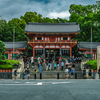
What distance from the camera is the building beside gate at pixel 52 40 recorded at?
41.2m

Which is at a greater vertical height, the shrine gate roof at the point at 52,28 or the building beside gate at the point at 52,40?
the shrine gate roof at the point at 52,28

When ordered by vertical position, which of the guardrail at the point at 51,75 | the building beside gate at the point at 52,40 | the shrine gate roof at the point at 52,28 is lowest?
the guardrail at the point at 51,75

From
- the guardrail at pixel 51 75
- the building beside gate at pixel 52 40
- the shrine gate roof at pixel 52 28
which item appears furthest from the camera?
the shrine gate roof at pixel 52 28

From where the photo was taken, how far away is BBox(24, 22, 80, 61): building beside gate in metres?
41.2

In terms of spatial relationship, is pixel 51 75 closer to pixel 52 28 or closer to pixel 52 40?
pixel 52 40

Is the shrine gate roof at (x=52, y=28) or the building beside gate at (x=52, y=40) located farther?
the shrine gate roof at (x=52, y=28)

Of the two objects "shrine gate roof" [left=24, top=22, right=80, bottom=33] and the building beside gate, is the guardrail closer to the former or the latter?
the building beside gate

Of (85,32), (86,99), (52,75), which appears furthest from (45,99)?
(85,32)

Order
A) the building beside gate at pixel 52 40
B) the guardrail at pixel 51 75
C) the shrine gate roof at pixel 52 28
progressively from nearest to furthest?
the guardrail at pixel 51 75 → the building beside gate at pixel 52 40 → the shrine gate roof at pixel 52 28

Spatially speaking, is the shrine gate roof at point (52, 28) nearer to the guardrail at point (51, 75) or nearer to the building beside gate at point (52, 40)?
the building beside gate at point (52, 40)

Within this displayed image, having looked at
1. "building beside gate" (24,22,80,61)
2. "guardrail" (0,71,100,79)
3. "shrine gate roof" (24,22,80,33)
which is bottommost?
"guardrail" (0,71,100,79)

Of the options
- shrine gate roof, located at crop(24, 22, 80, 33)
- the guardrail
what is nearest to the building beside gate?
shrine gate roof, located at crop(24, 22, 80, 33)

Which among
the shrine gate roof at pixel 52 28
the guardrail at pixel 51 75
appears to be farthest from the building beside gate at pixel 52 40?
the guardrail at pixel 51 75

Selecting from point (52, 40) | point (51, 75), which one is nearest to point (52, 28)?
point (52, 40)
